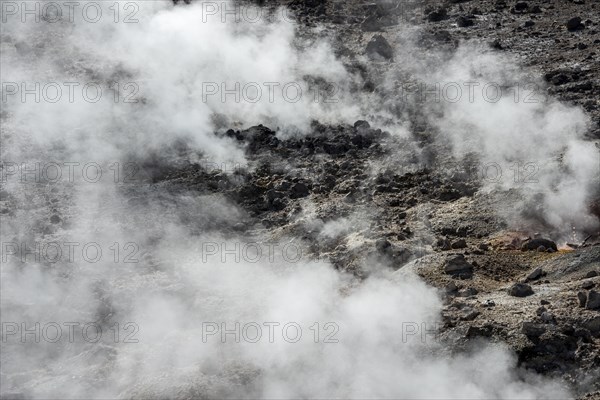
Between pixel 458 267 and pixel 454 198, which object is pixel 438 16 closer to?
pixel 454 198

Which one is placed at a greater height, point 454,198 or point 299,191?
point 454,198

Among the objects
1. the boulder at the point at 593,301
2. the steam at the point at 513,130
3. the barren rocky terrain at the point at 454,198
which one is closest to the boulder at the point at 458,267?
the barren rocky terrain at the point at 454,198

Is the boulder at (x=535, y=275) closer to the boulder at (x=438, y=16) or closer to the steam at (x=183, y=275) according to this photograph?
the steam at (x=183, y=275)

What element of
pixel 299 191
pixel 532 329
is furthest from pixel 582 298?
pixel 299 191

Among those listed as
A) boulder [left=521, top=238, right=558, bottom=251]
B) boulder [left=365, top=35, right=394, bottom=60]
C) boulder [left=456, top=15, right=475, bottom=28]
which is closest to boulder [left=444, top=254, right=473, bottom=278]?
boulder [left=521, top=238, right=558, bottom=251]

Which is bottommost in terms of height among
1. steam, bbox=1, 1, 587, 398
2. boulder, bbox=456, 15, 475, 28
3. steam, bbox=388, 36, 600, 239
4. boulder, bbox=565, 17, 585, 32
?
steam, bbox=1, 1, 587, 398

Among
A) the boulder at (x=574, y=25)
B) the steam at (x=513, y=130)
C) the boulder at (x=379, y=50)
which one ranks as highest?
the boulder at (x=574, y=25)

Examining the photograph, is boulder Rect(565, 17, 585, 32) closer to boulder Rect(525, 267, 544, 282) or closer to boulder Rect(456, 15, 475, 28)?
boulder Rect(456, 15, 475, 28)

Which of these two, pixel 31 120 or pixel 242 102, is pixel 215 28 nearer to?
pixel 242 102

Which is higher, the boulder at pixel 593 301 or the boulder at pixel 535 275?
the boulder at pixel 593 301
